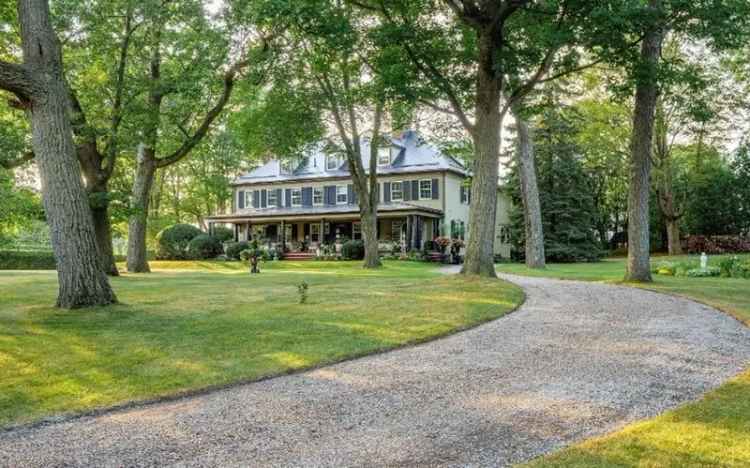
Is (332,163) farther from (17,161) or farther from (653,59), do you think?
(653,59)

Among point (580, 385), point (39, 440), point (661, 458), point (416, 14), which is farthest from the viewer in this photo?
point (416, 14)

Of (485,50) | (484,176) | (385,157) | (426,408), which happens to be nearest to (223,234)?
(385,157)

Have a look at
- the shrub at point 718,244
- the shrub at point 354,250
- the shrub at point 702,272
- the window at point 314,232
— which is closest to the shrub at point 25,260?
the shrub at point 354,250

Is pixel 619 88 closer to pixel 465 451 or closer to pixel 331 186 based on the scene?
pixel 465 451

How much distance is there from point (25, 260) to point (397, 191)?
1996 cm

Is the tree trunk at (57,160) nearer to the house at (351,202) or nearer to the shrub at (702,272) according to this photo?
the shrub at (702,272)

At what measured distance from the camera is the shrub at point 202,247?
116 ft

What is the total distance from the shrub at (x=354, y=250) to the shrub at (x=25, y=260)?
561 inches

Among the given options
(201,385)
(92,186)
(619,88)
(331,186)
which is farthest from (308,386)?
(331,186)

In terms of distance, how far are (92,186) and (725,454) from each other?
1958 cm

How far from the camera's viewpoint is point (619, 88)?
14383mm

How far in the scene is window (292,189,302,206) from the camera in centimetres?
3984

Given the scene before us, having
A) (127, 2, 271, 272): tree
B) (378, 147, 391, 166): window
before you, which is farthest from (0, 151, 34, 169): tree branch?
(378, 147, 391, 166): window

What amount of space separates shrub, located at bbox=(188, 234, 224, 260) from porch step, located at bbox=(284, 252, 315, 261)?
4463 mm
